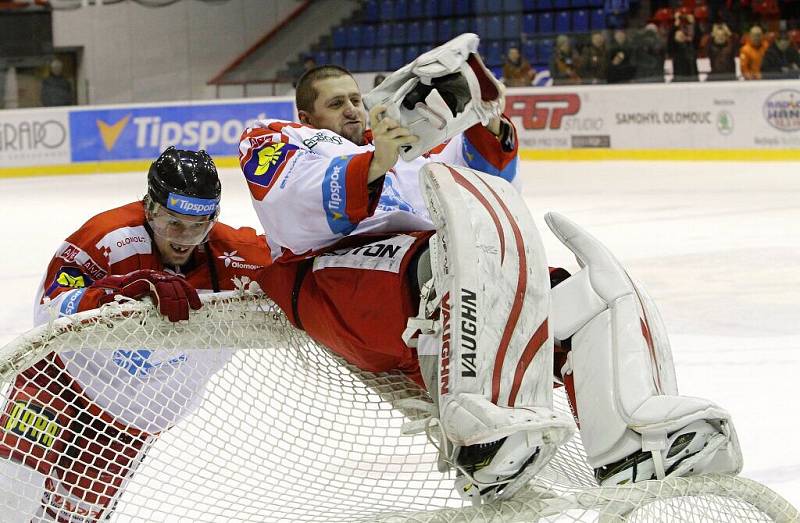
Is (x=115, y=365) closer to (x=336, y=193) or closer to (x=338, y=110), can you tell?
(x=336, y=193)

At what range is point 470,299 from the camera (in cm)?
148

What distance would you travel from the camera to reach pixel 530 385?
1.51m

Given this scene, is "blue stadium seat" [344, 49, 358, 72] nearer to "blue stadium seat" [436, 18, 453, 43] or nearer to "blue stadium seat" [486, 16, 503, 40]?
"blue stadium seat" [436, 18, 453, 43]

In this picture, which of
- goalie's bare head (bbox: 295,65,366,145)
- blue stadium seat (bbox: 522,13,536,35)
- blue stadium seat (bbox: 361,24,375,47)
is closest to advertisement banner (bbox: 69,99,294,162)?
blue stadium seat (bbox: 522,13,536,35)

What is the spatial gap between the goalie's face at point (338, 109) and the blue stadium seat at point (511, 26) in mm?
9034

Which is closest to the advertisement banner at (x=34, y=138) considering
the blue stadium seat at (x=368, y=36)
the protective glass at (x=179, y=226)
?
the blue stadium seat at (x=368, y=36)

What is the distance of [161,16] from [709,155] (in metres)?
6.42

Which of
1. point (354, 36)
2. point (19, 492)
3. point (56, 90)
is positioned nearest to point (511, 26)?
point (354, 36)

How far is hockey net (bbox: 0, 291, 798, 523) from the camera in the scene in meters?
1.51

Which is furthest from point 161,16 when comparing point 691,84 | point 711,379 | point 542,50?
point 711,379

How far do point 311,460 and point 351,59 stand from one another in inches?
438

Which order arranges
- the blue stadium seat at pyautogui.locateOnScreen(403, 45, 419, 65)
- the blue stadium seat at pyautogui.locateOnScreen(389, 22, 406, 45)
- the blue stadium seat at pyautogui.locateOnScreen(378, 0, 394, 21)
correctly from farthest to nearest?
1. the blue stadium seat at pyautogui.locateOnScreen(378, 0, 394, 21)
2. the blue stadium seat at pyautogui.locateOnScreen(389, 22, 406, 45)
3. the blue stadium seat at pyautogui.locateOnScreen(403, 45, 419, 65)

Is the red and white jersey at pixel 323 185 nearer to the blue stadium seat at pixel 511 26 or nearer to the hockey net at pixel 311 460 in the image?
the hockey net at pixel 311 460

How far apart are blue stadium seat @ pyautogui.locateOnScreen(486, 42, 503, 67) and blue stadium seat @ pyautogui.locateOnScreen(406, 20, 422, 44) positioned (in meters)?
1.29
